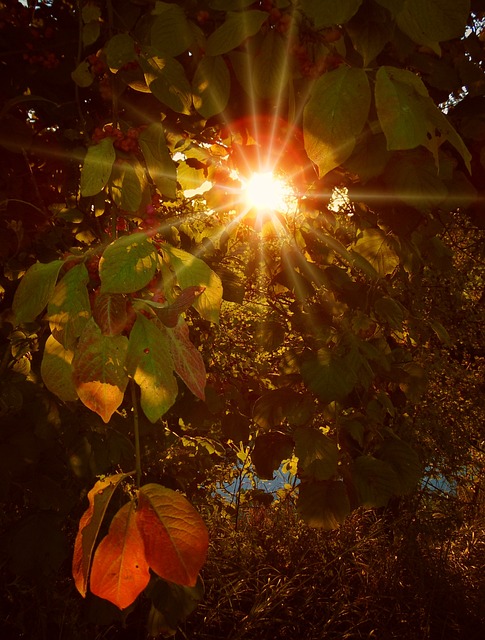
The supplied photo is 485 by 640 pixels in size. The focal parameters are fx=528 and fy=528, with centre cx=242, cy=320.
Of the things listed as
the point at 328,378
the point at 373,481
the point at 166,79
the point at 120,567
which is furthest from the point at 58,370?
the point at 373,481

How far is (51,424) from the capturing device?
6.00 feet

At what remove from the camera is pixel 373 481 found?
111cm

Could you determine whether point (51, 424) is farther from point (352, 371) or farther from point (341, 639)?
point (341, 639)

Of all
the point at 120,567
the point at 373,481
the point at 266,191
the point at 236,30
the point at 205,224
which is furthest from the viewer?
the point at 205,224

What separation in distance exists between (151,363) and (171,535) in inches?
6.0

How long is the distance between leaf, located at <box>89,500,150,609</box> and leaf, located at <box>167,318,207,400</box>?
0.47 feet

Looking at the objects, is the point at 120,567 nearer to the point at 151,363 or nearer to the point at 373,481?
the point at 151,363

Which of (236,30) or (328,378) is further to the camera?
(328,378)

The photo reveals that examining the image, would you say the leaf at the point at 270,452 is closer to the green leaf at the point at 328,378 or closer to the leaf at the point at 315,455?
the leaf at the point at 315,455

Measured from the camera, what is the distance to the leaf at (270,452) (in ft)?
4.38

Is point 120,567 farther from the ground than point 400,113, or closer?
closer

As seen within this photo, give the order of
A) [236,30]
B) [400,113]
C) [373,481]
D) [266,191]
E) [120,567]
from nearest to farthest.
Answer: [120,567] → [400,113] → [236,30] → [373,481] → [266,191]

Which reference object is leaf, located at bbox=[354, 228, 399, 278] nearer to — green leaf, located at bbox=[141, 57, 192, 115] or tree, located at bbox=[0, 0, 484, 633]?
tree, located at bbox=[0, 0, 484, 633]

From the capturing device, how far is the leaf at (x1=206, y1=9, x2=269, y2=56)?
2.26ft
